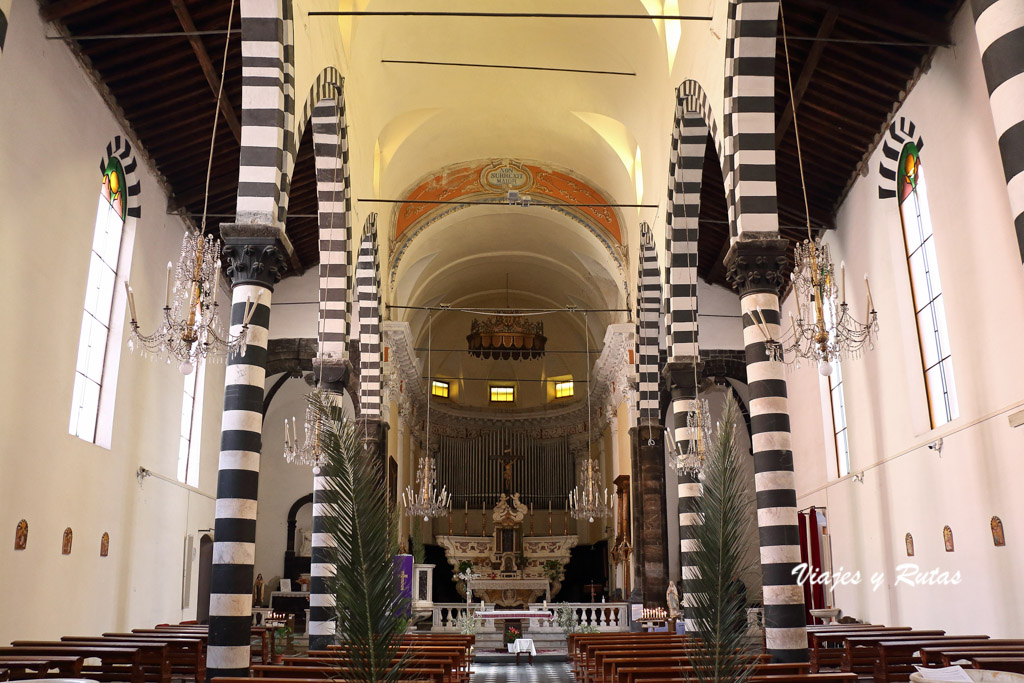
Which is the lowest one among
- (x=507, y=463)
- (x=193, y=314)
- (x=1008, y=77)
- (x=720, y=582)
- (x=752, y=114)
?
(x=720, y=582)

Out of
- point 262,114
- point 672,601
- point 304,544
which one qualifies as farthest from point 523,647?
point 304,544

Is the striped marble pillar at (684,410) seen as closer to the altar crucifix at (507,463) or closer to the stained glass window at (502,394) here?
the altar crucifix at (507,463)

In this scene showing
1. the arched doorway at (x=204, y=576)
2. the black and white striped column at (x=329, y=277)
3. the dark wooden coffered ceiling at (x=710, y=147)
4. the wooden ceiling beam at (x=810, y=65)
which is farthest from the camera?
the arched doorway at (x=204, y=576)

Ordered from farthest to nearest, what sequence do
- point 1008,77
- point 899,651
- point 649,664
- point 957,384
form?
point 957,384
point 899,651
point 649,664
point 1008,77

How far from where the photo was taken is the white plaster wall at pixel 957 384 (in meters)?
9.63

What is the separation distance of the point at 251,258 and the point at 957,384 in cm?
867

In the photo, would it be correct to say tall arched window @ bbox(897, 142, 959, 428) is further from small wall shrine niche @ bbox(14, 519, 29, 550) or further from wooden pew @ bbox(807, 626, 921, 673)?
small wall shrine niche @ bbox(14, 519, 29, 550)

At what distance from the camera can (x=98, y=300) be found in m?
12.4

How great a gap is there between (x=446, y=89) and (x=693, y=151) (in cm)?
580

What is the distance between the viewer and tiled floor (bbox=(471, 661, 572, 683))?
→ 1184 centimetres

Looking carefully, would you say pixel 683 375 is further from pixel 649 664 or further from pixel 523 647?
pixel 649 664

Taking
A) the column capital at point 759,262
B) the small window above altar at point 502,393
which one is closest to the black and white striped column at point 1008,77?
the column capital at point 759,262

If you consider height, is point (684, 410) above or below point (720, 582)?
above

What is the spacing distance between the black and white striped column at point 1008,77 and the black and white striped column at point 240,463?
21.7 ft
